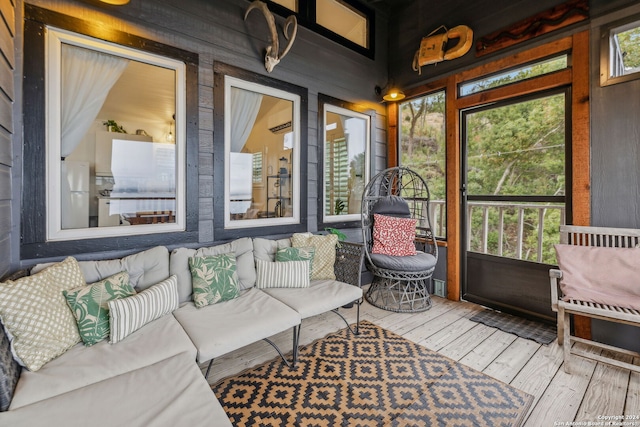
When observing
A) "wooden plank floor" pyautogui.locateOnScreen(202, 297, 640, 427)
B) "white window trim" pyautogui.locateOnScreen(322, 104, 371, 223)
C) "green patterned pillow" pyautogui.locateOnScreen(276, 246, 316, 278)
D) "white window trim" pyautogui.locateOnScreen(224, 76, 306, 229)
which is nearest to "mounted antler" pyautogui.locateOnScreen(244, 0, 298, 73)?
"white window trim" pyautogui.locateOnScreen(224, 76, 306, 229)

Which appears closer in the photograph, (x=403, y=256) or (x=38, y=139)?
(x=38, y=139)

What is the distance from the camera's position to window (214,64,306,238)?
8.56 ft

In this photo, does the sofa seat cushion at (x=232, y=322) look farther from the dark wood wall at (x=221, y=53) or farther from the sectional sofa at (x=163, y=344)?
the dark wood wall at (x=221, y=53)

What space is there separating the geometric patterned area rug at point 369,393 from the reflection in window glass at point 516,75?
2741 mm

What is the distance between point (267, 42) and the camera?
2854 mm

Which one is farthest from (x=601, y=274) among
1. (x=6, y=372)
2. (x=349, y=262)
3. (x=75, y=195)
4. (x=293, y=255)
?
(x=75, y=195)

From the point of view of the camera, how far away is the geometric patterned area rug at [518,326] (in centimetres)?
250

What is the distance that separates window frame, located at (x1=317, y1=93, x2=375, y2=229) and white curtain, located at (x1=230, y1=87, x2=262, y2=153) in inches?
30.9

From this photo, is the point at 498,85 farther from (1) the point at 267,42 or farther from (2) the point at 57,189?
(2) the point at 57,189

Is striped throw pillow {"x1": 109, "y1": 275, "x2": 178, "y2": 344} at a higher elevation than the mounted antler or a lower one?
lower

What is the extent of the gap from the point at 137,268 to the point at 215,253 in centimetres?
54

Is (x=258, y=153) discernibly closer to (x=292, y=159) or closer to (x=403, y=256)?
(x=292, y=159)

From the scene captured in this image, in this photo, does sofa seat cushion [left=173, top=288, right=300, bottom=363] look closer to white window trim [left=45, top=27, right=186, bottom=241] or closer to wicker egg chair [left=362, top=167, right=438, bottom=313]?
white window trim [left=45, top=27, right=186, bottom=241]

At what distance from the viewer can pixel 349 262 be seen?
274 cm
